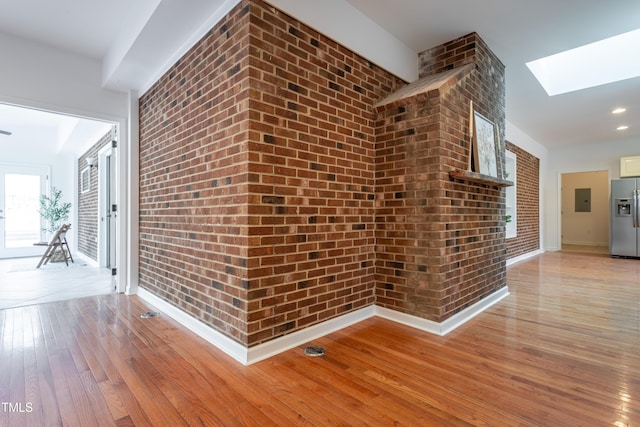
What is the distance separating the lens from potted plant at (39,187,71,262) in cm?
687

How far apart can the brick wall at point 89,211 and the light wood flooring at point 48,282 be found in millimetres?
494

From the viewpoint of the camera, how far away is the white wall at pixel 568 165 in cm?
705

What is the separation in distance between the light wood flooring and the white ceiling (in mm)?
2519

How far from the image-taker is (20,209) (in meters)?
6.95

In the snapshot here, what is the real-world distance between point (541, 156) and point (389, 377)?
26.6 feet

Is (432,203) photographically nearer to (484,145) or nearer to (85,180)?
(484,145)

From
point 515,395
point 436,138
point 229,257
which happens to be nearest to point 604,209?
point 436,138

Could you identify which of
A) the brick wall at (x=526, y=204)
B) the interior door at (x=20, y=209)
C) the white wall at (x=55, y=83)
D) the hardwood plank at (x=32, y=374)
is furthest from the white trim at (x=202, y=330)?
the interior door at (x=20, y=209)

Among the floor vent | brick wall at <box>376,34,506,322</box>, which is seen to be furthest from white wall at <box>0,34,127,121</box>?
brick wall at <box>376,34,506,322</box>

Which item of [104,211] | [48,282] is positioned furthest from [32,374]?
[104,211]

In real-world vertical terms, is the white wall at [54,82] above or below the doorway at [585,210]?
above

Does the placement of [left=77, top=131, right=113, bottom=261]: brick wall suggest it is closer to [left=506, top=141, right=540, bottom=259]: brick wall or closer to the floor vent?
the floor vent

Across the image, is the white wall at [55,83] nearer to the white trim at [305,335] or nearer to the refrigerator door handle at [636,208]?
the white trim at [305,335]

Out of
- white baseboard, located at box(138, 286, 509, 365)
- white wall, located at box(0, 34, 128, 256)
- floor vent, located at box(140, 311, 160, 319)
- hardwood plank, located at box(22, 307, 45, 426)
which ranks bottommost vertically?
floor vent, located at box(140, 311, 160, 319)
